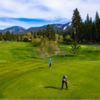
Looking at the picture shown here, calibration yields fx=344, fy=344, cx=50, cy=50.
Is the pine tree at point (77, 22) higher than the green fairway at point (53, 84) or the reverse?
higher

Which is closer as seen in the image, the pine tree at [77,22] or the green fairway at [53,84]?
the green fairway at [53,84]

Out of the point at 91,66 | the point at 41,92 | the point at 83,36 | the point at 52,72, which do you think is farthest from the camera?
the point at 83,36

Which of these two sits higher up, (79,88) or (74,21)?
(74,21)

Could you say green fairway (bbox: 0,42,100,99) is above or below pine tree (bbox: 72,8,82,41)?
below

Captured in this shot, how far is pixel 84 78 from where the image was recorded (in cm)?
5109

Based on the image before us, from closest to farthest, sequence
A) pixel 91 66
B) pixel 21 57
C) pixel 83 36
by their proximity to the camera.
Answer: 1. pixel 91 66
2. pixel 21 57
3. pixel 83 36

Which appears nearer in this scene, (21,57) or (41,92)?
(41,92)

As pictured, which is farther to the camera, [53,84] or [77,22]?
[77,22]

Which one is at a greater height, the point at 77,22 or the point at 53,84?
the point at 77,22

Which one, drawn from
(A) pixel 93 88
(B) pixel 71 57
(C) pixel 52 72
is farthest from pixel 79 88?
(B) pixel 71 57

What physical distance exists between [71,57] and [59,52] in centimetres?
2033

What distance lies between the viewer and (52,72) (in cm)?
5419

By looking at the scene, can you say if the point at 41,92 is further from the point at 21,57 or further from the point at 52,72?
the point at 21,57

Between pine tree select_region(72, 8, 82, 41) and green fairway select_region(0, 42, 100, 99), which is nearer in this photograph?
green fairway select_region(0, 42, 100, 99)
